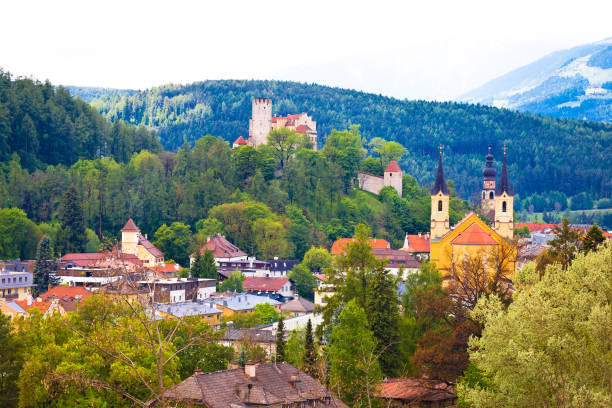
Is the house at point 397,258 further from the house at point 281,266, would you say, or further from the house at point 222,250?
the house at point 222,250

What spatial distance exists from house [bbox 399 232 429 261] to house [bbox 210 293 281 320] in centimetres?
3507

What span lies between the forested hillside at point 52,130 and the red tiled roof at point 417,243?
46.6m

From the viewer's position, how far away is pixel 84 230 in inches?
4653

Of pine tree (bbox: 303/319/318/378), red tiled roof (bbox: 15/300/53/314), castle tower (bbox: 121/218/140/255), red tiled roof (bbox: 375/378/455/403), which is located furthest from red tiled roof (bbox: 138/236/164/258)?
red tiled roof (bbox: 375/378/455/403)

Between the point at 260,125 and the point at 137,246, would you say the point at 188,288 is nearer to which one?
the point at 137,246

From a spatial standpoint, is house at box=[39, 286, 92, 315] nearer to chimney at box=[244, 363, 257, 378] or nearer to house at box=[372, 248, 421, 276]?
house at box=[372, 248, 421, 276]

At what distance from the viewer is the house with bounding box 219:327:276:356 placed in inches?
2738

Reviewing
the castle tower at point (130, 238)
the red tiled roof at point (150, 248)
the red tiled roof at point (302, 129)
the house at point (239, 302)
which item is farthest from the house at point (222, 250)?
the red tiled roof at point (302, 129)

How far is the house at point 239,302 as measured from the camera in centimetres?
9044

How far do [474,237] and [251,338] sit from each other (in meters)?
25.8

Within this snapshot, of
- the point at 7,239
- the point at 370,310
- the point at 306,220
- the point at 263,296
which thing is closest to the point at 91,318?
the point at 370,310

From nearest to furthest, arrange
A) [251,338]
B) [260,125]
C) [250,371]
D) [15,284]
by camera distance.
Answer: [250,371] → [251,338] → [15,284] → [260,125]

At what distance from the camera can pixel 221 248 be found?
12281 centimetres

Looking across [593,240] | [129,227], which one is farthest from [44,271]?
[593,240]
